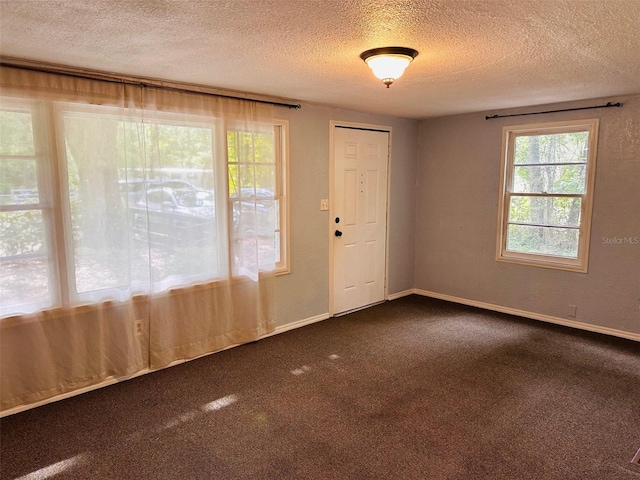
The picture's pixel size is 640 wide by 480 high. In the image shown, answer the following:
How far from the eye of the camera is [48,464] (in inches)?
89.6

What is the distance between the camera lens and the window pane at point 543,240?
14.2ft

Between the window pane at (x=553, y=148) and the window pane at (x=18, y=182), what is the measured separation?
4.43 m

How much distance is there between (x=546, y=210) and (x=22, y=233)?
4.63 m

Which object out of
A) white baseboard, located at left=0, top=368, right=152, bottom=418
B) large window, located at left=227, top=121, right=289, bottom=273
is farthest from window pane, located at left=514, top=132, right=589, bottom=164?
white baseboard, located at left=0, top=368, right=152, bottom=418

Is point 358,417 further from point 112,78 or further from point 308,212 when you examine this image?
point 112,78

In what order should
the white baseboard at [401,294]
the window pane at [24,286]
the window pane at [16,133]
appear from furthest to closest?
the white baseboard at [401,294]
the window pane at [24,286]
the window pane at [16,133]

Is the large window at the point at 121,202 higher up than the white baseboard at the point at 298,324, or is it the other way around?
the large window at the point at 121,202

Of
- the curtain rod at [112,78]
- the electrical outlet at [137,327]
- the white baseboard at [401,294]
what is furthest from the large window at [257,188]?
the white baseboard at [401,294]

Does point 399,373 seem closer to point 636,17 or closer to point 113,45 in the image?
point 636,17

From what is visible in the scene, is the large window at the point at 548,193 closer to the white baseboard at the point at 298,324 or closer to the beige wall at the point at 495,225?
the beige wall at the point at 495,225

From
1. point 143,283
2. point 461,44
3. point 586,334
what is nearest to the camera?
point 461,44

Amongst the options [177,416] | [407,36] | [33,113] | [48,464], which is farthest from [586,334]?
[33,113]

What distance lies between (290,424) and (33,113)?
250 cm

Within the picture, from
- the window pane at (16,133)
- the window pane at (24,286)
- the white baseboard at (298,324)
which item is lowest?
the white baseboard at (298,324)
